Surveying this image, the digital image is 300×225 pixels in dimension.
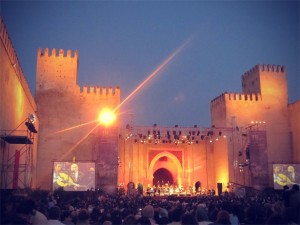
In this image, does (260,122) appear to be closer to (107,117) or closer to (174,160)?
(174,160)

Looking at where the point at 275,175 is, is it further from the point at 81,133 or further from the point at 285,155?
the point at 81,133

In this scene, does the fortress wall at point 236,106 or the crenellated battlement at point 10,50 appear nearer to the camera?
the crenellated battlement at point 10,50

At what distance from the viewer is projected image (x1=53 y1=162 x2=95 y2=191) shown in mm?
21266

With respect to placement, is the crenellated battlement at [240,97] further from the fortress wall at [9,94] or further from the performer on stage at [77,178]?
the fortress wall at [9,94]

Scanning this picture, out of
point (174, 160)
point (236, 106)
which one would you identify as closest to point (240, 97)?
point (236, 106)

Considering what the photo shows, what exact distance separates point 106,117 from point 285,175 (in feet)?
40.5

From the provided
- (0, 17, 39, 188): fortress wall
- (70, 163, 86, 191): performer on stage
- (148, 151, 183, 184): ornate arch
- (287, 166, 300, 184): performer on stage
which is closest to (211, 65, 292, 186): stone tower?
(287, 166, 300, 184): performer on stage

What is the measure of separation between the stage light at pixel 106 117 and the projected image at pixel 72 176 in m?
3.37

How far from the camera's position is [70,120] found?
23.8m

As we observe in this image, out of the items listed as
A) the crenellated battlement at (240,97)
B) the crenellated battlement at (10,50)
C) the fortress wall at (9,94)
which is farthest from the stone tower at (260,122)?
the crenellated battlement at (10,50)

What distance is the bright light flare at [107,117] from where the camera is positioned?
2395 centimetres

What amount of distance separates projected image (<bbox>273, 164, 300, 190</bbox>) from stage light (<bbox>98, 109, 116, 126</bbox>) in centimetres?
1110

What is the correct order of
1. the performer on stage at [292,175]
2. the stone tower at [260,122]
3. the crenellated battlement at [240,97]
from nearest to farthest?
the performer on stage at [292,175], the stone tower at [260,122], the crenellated battlement at [240,97]

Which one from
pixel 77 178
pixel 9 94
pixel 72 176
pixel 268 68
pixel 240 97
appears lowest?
pixel 77 178
